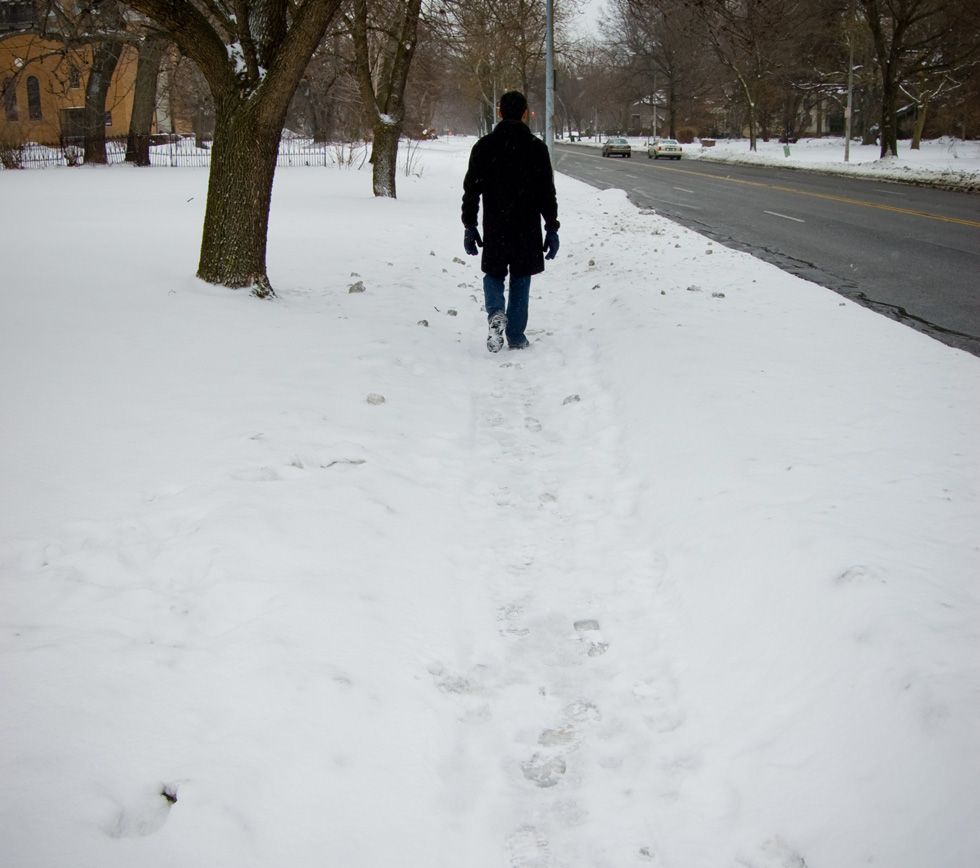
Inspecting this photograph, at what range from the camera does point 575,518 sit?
4.44 m

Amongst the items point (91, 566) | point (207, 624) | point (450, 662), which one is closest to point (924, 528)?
point (450, 662)

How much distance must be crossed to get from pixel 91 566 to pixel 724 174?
3274 centimetres

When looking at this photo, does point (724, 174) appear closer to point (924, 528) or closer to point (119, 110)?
point (924, 528)

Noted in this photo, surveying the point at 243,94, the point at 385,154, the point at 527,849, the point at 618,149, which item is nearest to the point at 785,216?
the point at 385,154

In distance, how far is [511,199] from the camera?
22.4 feet

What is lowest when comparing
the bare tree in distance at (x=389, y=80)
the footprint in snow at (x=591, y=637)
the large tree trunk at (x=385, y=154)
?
the footprint in snow at (x=591, y=637)

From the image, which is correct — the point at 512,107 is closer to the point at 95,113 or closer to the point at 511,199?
the point at 511,199

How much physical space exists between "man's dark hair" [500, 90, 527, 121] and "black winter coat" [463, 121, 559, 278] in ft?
0.16

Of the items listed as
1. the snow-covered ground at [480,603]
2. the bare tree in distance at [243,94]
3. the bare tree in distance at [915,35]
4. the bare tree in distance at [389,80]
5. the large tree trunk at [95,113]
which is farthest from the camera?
the bare tree in distance at [915,35]

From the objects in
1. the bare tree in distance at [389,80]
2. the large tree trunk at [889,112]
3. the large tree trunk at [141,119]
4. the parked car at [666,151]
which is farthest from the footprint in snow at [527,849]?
the parked car at [666,151]

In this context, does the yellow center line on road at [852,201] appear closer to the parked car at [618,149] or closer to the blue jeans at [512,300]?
the blue jeans at [512,300]

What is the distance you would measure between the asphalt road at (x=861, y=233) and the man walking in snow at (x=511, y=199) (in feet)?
12.3

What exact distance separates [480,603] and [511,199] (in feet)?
13.6

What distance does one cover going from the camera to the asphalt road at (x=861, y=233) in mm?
9094
